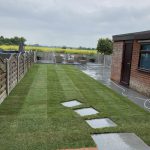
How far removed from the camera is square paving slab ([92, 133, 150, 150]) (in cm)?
376

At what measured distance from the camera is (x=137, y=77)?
8.90m

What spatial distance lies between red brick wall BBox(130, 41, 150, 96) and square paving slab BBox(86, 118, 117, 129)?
11.5 feet

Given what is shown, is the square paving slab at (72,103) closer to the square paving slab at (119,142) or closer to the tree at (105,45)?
the square paving slab at (119,142)

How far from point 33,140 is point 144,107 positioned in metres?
3.74

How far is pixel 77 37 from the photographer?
111 feet

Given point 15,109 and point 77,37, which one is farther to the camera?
point 77,37

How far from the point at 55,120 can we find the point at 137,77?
510 cm

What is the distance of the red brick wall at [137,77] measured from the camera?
809 cm

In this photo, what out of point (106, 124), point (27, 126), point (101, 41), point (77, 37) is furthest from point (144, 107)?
point (77, 37)

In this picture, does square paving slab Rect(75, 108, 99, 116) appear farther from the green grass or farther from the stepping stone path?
the stepping stone path

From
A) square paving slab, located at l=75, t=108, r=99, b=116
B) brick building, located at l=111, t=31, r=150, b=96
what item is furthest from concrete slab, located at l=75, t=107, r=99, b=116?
brick building, located at l=111, t=31, r=150, b=96

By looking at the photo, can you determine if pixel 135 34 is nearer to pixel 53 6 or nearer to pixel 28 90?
pixel 28 90

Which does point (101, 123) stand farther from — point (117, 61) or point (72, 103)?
point (117, 61)

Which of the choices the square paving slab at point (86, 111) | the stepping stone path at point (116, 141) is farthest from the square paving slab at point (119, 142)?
the square paving slab at point (86, 111)
